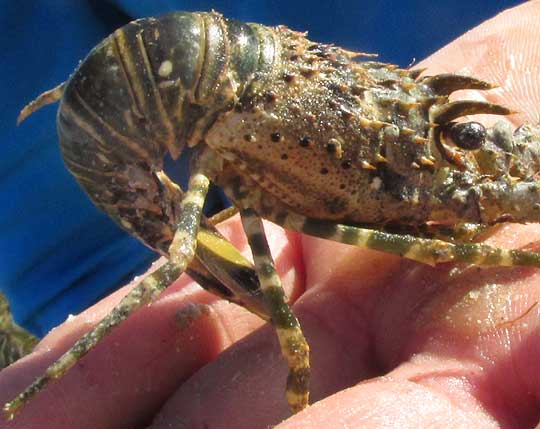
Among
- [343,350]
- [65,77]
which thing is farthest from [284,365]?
[65,77]

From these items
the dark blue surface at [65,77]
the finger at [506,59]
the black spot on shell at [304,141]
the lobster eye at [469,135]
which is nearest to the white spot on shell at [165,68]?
the black spot on shell at [304,141]

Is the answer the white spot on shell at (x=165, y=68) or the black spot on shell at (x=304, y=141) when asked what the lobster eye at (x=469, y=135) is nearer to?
the black spot on shell at (x=304, y=141)

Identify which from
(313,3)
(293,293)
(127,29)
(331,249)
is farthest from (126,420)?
(313,3)

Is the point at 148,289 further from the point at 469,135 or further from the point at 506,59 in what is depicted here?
the point at 506,59

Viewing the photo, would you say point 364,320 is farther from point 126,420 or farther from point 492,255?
point 126,420

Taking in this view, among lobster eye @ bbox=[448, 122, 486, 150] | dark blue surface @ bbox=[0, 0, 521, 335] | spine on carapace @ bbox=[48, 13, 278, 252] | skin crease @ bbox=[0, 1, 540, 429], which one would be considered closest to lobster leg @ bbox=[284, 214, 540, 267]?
skin crease @ bbox=[0, 1, 540, 429]
